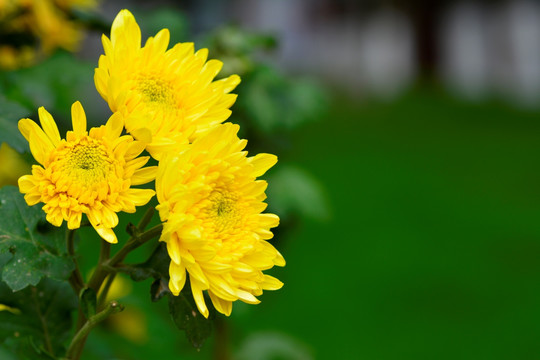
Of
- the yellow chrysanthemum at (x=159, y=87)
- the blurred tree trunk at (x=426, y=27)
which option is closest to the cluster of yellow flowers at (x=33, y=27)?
the yellow chrysanthemum at (x=159, y=87)

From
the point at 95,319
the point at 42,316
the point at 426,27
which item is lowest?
the point at 426,27

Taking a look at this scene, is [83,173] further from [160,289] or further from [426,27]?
[426,27]

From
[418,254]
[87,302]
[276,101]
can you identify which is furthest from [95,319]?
[418,254]

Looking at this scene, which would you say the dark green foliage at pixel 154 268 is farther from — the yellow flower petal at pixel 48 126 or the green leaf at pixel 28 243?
the yellow flower petal at pixel 48 126

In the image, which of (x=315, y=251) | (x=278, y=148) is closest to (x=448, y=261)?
(x=315, y=251)

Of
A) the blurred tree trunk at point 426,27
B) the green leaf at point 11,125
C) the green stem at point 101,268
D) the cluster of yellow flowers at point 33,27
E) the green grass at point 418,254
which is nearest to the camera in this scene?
the green stem at point 101,268

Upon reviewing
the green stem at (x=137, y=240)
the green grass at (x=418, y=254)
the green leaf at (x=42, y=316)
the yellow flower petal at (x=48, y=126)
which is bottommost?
the green grass at (x=418, y=254)
